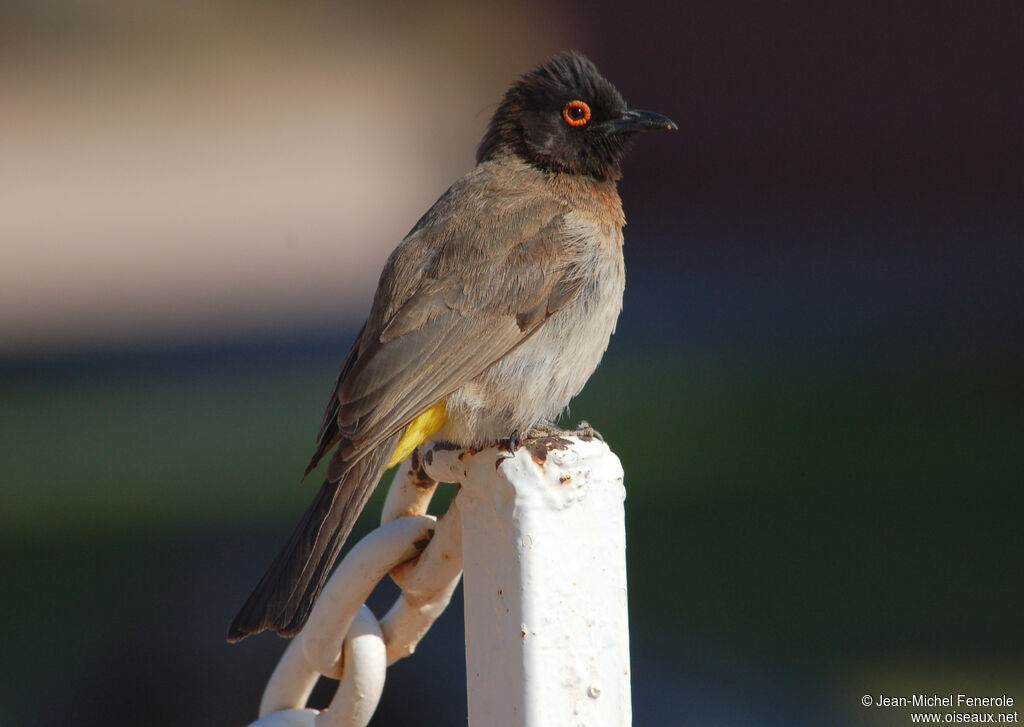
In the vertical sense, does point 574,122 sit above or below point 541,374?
above

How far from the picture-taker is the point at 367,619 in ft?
7.82

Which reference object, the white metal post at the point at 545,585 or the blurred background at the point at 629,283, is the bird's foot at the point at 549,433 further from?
the blurred background at the point at 629,283

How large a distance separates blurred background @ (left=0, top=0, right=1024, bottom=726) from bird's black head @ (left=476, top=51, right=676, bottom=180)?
379 cm

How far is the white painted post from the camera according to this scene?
193 cm

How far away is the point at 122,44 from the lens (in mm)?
14891

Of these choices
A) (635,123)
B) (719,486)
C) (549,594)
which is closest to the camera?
(549,594)

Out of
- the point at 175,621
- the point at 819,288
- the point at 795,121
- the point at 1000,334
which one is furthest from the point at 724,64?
the point at 175,621

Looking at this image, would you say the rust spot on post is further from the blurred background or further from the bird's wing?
the blurred background

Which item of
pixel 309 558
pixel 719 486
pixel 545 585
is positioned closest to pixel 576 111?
pixel 309 558

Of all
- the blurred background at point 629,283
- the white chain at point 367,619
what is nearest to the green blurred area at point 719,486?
the blurred background at point 629,283

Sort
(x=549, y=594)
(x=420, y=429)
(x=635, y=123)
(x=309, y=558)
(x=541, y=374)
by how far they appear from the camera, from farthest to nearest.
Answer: (x=635, y=123), (x=541, y=374), (x=420, y=429), (x=309, y=558), (x=549, y=594)

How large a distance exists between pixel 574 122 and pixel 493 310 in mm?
847

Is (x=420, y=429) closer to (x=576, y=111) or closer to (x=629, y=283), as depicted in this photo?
(x=576, y=111)

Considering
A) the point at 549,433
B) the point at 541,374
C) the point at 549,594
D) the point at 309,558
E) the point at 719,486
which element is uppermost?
the point at 719,486
